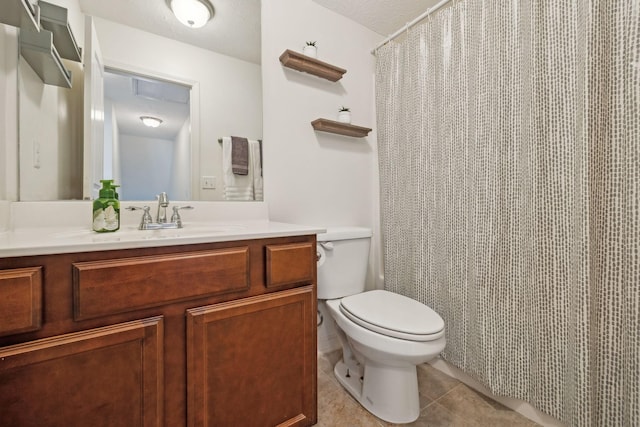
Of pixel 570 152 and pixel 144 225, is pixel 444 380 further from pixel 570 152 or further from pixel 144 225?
pixel 144 225

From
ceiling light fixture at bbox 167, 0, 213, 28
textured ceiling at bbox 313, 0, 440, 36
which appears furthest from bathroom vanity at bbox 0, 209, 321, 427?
textured ceiling at bbox 313, 0, 440, 36

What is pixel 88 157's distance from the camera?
1.06m

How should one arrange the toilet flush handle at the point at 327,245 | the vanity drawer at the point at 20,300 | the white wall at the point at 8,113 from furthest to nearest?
the toilet flush handle at the point at 327,245, the white wall at the point at 8,113, the vanity drawer at the point at 20,300

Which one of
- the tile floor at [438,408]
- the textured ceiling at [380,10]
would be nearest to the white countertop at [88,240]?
the tile floor at [438,408]

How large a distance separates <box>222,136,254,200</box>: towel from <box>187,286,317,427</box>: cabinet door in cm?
63

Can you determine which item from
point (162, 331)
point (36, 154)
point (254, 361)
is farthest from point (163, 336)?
point (36, 154)

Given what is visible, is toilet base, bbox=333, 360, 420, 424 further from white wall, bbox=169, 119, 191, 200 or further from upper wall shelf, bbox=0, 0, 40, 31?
upper wall shelf, bbox=0, 0, 40, 31

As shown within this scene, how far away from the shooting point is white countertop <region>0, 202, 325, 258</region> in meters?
0.62

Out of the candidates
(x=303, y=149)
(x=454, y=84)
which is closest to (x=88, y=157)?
(x=303, y=149)

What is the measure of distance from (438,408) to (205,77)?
1.89 metres

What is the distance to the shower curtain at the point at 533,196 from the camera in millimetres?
874

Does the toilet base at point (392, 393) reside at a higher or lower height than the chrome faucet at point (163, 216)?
lower

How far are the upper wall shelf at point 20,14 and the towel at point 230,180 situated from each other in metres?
0.70

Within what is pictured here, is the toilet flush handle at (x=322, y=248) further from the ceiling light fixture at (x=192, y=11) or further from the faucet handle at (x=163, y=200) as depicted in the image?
the ceiling light fixture at (x=192, y=11)
